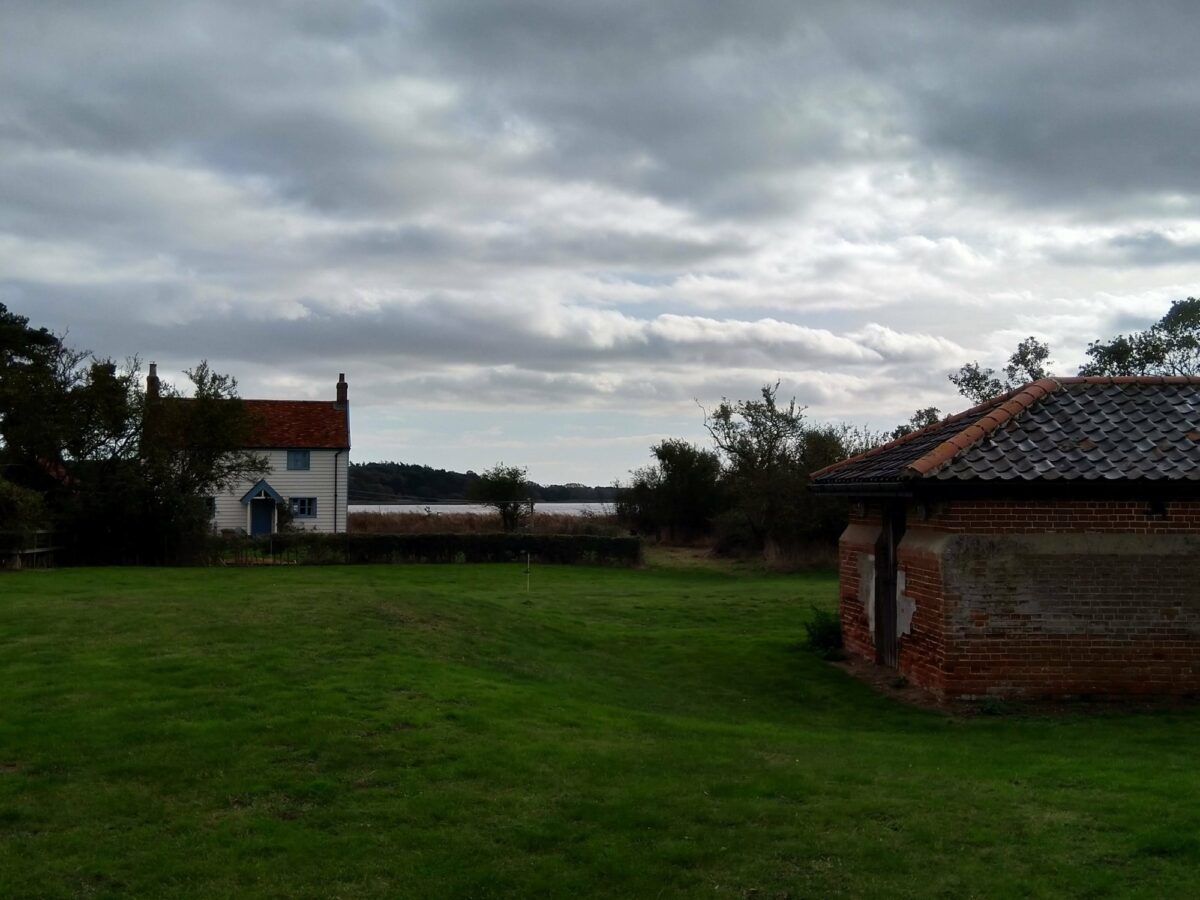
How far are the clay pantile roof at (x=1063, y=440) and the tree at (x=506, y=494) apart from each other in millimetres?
30594

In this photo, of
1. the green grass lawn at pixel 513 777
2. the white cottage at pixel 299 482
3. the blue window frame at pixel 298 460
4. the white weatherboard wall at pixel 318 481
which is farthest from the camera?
the blue window frame at pixel 298 460

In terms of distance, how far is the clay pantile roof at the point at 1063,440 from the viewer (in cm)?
1286

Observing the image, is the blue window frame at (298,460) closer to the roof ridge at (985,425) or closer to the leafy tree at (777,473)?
the leafy tree at (777,473)

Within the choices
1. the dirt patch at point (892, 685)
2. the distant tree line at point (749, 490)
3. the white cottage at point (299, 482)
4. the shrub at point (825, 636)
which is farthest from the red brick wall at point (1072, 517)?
the white cottage at point (299, 482)

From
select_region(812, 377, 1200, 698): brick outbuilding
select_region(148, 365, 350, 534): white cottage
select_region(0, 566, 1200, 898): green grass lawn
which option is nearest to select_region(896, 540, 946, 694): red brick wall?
select_region(812, 377, 1200, 698): brick outbuilding

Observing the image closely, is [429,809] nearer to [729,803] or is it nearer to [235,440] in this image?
[729,803]

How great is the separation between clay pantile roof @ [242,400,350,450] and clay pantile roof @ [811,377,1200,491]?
123ft

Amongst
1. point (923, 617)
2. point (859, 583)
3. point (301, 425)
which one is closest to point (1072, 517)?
point (923, 617)

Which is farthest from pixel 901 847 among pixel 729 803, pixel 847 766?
pixel 847 766

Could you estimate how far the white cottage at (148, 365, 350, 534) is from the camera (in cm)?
4878

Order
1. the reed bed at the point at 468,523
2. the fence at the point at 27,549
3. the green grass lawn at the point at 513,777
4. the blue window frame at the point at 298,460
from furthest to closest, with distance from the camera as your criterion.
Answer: the blue window frame at the point at 298,460, the reed bed at the point at 468,523, the fence at the point at 27,549, the green grass lawn at the point at 513,777

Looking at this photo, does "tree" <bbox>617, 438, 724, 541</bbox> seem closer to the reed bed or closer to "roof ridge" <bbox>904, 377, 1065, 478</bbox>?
the reed bed

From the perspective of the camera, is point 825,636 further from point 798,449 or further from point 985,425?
point 798,449

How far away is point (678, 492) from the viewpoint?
178 feet
